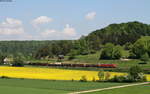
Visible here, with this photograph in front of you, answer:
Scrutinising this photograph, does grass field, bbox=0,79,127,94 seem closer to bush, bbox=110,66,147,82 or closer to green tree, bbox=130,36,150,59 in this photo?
bush, bbox=110,66,147,82

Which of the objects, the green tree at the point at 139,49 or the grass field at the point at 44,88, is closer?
the grass field at the point at 44,88

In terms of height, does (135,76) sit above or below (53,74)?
above

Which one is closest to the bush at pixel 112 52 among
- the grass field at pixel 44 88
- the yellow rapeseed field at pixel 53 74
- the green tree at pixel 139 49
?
the green tree at pixel 139 49

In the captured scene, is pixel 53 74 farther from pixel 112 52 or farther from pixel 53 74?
pixel 112 52

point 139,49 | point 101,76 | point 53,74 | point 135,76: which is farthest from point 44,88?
point 139,49

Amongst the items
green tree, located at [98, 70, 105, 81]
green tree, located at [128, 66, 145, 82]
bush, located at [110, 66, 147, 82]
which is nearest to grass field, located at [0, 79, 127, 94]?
bush, located at [110, 66, 147, 82]

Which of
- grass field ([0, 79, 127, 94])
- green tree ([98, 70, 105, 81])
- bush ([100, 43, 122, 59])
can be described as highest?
bush ([100, 43, 122, 59])

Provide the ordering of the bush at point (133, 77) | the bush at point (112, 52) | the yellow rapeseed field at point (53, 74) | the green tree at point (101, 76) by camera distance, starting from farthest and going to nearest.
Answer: the bush at point (112, 52)
the yellow rapeseed field at point (53, 74)
the green tree at point (101, 76)
the bush at point (133, 77)

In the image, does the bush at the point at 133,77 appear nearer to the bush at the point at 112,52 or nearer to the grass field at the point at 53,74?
the grass field at the point at 53,74

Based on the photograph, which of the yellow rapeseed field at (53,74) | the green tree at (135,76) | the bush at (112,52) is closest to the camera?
the green tree at (135,76)

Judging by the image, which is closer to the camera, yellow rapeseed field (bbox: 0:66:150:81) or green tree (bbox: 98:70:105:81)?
green tree (bbox: 98:70:105:81)

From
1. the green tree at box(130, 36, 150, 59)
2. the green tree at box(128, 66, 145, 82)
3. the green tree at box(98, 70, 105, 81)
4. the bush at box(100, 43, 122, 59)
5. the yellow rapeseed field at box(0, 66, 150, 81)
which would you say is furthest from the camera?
the bush at box(100, 43, 122, 59)

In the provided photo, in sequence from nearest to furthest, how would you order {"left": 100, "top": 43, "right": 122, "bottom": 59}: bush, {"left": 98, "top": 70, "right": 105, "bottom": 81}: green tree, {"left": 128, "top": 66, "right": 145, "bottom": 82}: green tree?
1. {"left": 128, "top": 66, "right": 145, "bottom": 82}: green tree
2. {"left": 98, "top": 70, "right": 105, "bottom": 81}: green tree
3. {"left": 100, "top": 43, "right": 122, "bottom": 59}: bush

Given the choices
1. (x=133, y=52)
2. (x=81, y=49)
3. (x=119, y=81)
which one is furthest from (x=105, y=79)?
(x=81, y=49)
